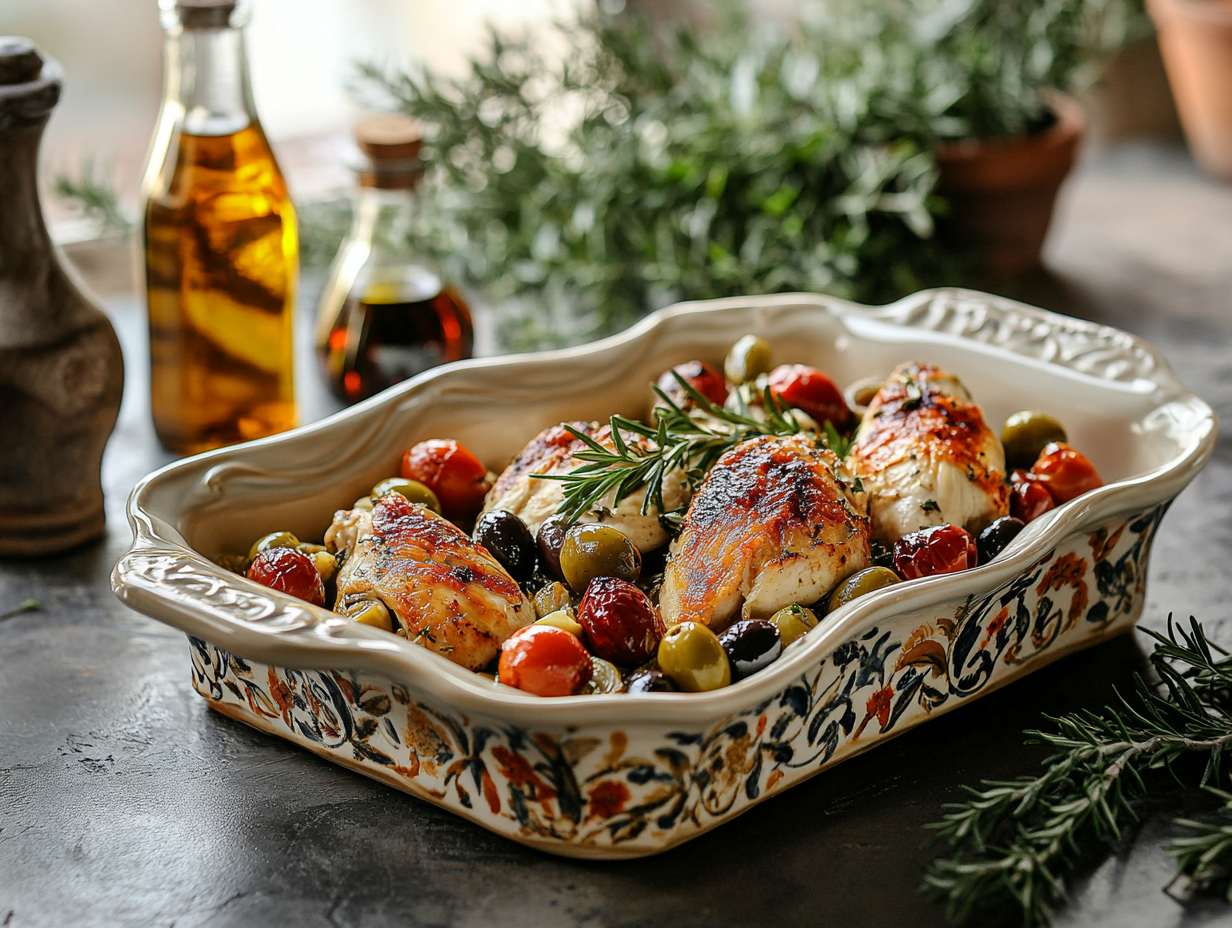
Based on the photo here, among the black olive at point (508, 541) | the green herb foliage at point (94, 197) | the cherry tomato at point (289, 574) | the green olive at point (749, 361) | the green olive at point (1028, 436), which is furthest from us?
the green herb foliage at point (94, 197)

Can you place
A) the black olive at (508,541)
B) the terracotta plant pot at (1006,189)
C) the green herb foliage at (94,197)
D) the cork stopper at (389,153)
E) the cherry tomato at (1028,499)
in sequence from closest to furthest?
Answer: 1. the black olive at (508,541)
2. the cherry tomato at (1028,499)
3. the cork stopper at (389,153)
4. the green herb foliage at (94,197)
5. the terracotta plant pot at (1006,189)

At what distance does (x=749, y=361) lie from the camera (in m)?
1.59

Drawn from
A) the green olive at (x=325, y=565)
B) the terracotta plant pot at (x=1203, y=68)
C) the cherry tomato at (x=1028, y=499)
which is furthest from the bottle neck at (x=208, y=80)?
the terracotta plant pot at (x=1203, y=68)

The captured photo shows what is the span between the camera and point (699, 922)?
3.28ft

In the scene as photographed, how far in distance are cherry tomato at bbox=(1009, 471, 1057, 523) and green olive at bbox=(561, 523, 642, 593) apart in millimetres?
433

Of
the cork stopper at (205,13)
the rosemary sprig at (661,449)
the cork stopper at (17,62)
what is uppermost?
the cork stopper at (205,13)

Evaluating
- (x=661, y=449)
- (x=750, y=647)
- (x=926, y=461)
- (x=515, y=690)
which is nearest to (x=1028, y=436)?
(x=926, y=461)

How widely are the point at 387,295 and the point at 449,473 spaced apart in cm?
55

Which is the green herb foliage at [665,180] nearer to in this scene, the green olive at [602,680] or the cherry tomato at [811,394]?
the cherry tomato at [811,394]

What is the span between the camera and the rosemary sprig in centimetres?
124

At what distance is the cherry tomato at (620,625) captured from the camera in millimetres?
1082

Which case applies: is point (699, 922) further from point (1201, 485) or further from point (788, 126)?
point (788, 126)

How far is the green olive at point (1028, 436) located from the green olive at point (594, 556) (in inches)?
20.7

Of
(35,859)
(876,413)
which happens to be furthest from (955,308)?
(35,859)
